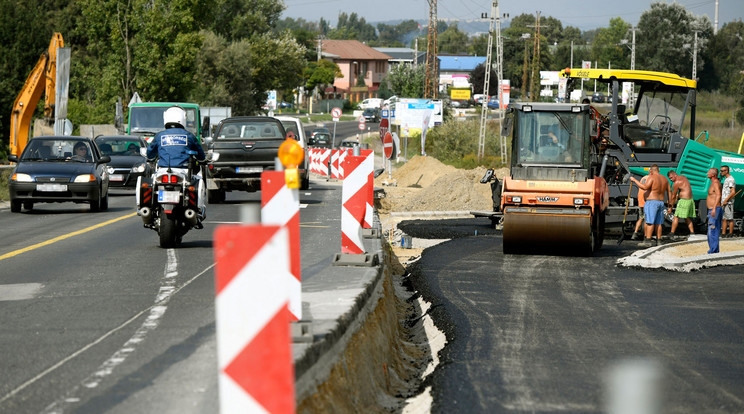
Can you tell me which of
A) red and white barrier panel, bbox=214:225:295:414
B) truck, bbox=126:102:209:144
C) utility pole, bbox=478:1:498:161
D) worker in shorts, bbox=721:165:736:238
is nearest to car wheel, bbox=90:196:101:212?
truck, bbox=126:102:209:144

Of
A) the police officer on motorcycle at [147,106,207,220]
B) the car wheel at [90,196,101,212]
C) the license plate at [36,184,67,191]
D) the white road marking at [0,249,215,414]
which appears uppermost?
the police officer on motorcycle at [147,106,207,220]

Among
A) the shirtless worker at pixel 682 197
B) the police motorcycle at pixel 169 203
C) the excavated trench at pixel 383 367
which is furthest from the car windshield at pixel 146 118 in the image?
the excavated trench at pixel 383 367

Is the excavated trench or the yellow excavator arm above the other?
the yellow excavator arm

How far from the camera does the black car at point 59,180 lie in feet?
72.1

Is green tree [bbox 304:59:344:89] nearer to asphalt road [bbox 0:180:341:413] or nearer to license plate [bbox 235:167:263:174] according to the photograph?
license plate [bbox 235:167:263:174]

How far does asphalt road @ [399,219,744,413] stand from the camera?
23.8 ft

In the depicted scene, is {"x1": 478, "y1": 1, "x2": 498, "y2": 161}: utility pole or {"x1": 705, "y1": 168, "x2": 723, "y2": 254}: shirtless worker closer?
{"x1": 705, "y1": 168, "x2": 723, "y2": 254}: shirtless worker

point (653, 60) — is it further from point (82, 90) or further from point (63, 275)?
point (63, 275)

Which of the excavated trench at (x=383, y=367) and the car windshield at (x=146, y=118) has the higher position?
the car windshield at (x=146, y=118)

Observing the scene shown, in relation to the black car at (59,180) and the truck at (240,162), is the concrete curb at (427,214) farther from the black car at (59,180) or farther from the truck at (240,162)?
the black car at (59,180)

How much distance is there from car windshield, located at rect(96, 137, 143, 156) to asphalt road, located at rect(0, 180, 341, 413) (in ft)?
48.4

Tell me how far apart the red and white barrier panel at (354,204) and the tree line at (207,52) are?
1693 inches

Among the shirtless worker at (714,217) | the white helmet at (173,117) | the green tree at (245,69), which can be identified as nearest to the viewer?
the white helmet at (173,117)

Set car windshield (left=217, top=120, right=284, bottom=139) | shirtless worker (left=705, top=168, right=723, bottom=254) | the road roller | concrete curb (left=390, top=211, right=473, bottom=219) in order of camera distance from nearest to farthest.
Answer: the road roller, shirtless worker (left=705, top=168, right=723, bottom=254), car windshield (left=217, top=120, right=284, bottom=139), concrete curb (left=390, top=211, right=473, bottom=219)
